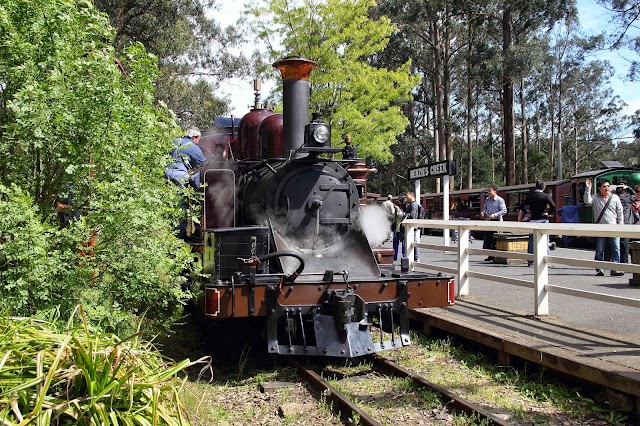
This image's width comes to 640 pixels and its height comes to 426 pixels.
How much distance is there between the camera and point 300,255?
5.77 m

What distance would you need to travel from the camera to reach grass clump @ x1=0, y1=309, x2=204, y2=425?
9.00 ft

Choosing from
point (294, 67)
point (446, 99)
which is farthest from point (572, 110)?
point (294, 67)

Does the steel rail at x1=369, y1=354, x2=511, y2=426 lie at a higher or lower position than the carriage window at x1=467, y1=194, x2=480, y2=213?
lower

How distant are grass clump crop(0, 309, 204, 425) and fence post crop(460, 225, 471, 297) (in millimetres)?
5430

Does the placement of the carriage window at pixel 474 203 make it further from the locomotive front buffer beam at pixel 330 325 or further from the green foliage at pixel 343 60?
the locomotive front buffer beam at pixel 330 325

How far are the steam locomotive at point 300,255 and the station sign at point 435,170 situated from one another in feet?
13.1

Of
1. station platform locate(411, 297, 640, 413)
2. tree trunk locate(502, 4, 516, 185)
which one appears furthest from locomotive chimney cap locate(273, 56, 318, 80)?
tree trunk locate(502, 4, 516, 185)

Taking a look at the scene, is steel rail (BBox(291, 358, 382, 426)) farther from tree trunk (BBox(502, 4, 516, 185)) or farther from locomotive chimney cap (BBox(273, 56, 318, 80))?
tree trunk (BBox(502, 4, 516, 185))

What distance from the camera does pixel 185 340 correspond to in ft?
24.0

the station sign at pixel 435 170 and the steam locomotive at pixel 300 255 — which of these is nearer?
the steam locomotive at pixel 300 255

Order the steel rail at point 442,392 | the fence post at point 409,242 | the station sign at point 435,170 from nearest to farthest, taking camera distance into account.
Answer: the steel rail at point 442,392 < the fence post at point 409,242 < the station sign at point 435,170

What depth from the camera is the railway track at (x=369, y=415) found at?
14.2ft

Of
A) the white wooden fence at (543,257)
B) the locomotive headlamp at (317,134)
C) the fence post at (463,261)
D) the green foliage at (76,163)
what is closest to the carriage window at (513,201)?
the white wooden fence at (543,257)

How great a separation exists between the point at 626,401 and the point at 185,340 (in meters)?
4.92
